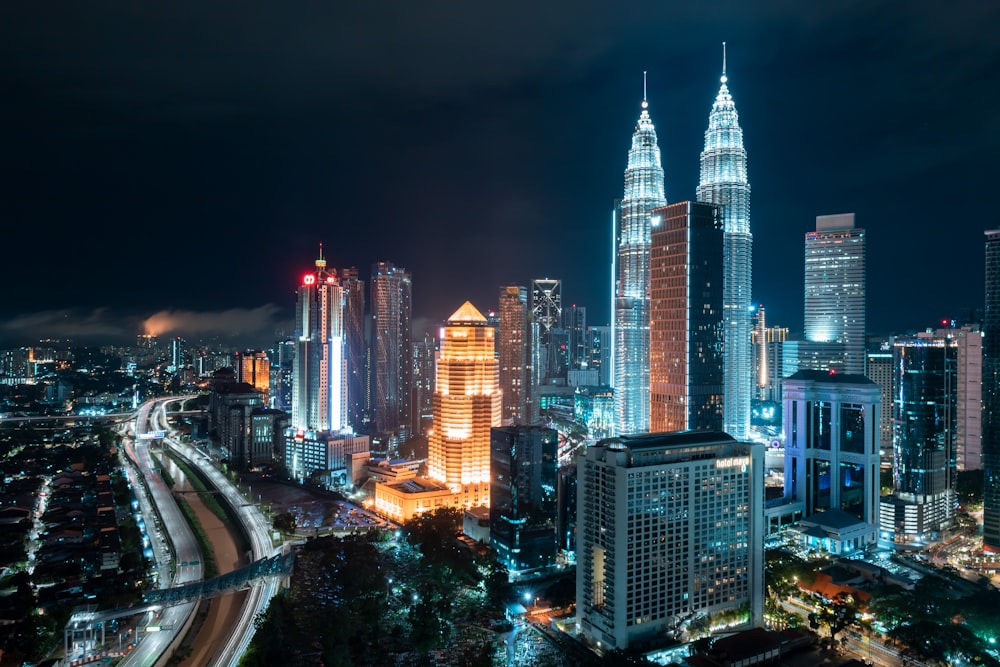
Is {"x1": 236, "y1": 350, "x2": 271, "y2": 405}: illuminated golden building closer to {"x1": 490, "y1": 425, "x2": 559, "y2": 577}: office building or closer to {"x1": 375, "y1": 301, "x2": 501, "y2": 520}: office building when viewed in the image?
{"x1": 375, "y1": 301, "x2": 501, "y2": 520}: office building

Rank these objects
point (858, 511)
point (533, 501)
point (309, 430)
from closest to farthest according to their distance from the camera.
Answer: point (533, 501) → point (858, 511) → point (309, 430)

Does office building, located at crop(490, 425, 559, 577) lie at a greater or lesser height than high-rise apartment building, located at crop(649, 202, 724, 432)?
lesser

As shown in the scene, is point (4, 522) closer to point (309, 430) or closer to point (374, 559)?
point (374, 559)

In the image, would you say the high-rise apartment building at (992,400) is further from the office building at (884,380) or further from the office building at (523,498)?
the office building at (523,498)

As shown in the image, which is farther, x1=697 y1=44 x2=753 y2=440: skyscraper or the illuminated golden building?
the illuminated golden building

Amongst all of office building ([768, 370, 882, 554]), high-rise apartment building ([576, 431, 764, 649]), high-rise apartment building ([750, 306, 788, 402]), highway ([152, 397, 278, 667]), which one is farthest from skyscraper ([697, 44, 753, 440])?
highway ([152, 397, 278, 667])

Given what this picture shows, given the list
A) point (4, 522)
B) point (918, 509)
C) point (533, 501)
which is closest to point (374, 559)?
point (533, 501)
